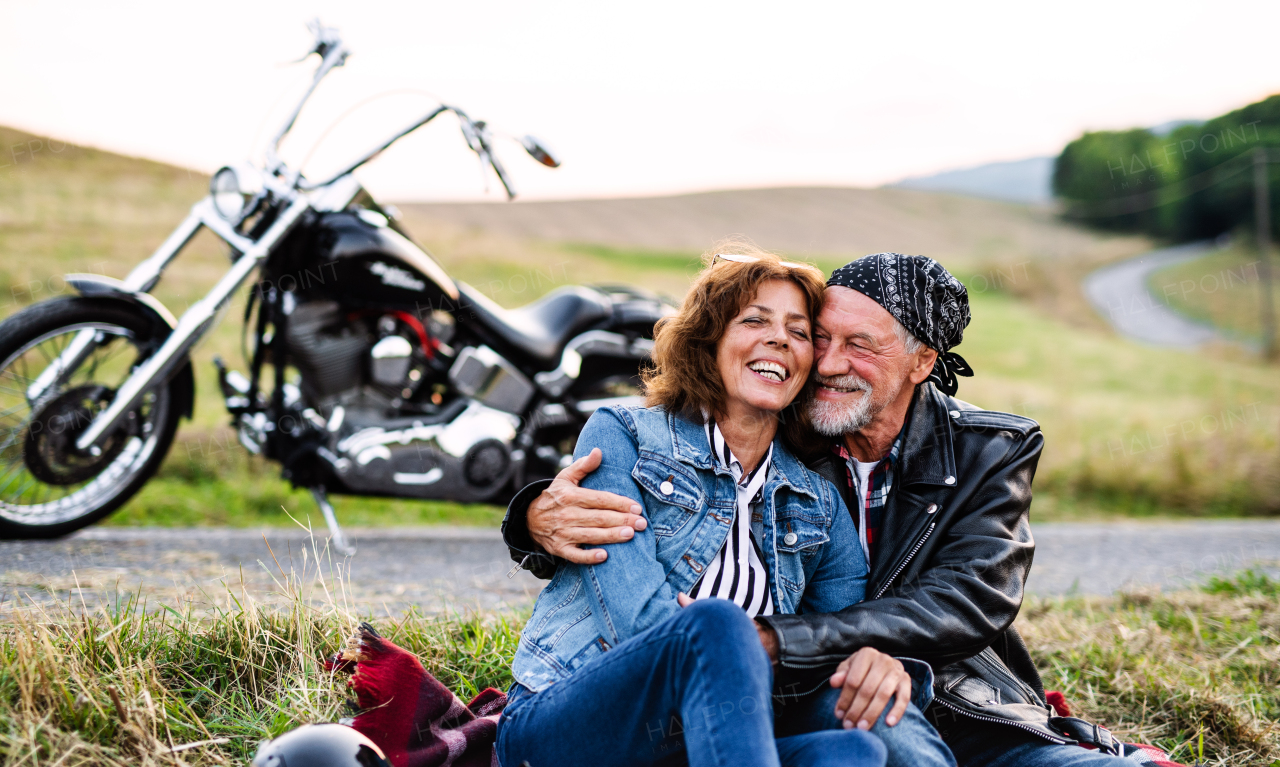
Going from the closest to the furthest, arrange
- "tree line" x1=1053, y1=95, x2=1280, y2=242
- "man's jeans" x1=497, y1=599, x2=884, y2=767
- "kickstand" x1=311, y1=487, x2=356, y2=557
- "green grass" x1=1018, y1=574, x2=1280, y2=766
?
"man's jeans" x1=497, y1=599, x2=884, y2=767
"green grass" x1=1018, y1=574, x2=1280, y2=766
"kickstand" x1=311, y1=487, x2=356, y2=557
"tree line" x1=1053, y1=95, x2=1280, y2=242

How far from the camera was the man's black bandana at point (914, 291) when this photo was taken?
7.63 ft

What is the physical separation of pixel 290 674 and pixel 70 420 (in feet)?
5.91

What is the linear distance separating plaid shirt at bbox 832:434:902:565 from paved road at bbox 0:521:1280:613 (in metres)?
1.43

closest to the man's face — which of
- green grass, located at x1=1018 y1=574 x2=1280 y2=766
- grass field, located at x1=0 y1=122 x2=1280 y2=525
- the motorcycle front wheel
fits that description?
green grass, located at x1=1018 y1=574 x2=1280 y2=766

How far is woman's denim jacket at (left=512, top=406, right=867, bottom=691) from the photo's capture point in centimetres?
193

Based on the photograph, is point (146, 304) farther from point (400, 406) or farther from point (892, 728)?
point (892, 728)

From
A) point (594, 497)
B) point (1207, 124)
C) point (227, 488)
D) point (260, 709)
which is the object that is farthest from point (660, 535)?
point (1207, 124)

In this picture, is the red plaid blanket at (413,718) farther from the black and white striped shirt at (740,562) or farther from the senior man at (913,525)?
the black and white striped shirt at (740,562)

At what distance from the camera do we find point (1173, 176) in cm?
4803

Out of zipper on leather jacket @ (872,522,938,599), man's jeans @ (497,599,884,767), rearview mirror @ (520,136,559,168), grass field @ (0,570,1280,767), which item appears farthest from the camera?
rearview mirror @ (520,136,559,168)

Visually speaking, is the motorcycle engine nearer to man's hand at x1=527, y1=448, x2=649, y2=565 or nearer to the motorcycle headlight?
the motorcycle headlight

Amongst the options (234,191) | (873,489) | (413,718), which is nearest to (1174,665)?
(873,489)

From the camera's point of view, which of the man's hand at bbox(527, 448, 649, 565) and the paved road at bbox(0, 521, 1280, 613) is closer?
the man's hand at bbox(527, 448, 649, 565)

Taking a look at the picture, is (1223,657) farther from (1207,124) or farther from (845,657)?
(1207,124)
